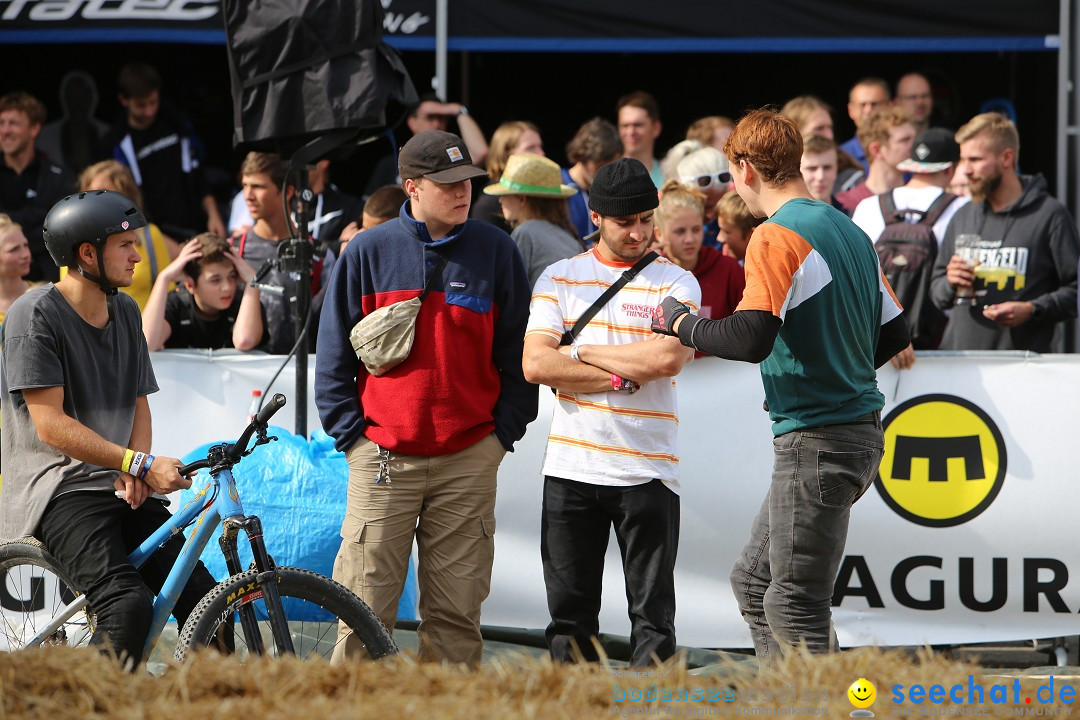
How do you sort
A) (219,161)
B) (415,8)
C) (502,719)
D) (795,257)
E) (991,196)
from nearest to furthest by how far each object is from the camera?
1. (502,719)
2. (795,257)
3. (991,196)
4. (415,8)
5. (219,161)

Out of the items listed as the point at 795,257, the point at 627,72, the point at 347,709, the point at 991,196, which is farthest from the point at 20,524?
the point at 627,72

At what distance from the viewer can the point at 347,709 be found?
97.3 inches

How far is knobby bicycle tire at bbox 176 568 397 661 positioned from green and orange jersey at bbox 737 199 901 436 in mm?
1423

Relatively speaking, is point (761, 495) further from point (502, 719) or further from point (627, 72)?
point (627, 72)

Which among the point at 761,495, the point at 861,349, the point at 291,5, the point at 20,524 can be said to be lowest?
the point at 761,495

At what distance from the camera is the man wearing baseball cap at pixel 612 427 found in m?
4.57

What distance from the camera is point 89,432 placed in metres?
4.01

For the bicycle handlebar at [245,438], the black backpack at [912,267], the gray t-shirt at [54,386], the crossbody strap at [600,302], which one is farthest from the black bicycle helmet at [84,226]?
the black backpack at [912,267]

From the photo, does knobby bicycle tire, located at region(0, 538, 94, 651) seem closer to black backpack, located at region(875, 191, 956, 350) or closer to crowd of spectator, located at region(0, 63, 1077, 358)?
crowd of spectator, located at region(0, 63, 1077, 358)

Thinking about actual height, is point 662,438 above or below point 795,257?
below

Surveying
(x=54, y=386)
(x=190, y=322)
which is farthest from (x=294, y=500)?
(x=190, y=322)

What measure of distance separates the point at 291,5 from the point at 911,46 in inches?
192

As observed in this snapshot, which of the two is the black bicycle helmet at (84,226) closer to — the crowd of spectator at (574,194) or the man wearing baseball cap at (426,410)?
the man wearing baseball cap at (426,410)

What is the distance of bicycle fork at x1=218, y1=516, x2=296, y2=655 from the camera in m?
3.73
